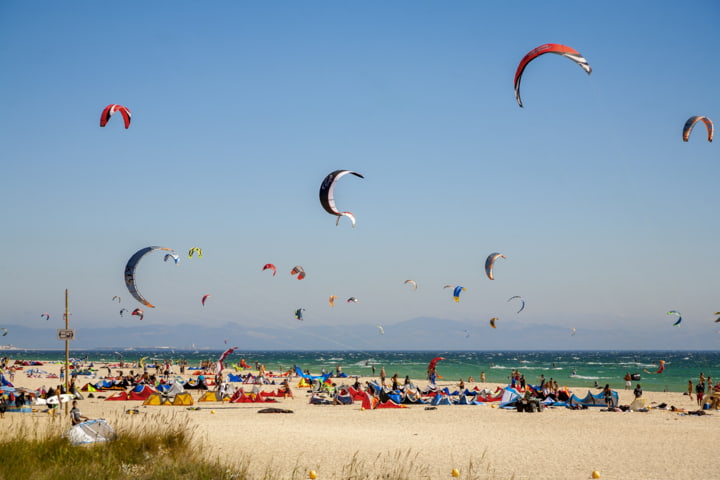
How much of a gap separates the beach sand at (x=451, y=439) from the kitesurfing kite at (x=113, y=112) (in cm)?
753

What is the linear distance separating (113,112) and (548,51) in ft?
37.9

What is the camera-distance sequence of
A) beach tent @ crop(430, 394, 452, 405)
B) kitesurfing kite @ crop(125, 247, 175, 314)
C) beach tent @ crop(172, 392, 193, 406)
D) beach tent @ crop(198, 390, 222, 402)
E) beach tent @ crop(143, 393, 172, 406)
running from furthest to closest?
beach tent @ crop(430, 394, 452, 405)
beach tent @ crop(198, 390, 222, 402)
beach tent @ crop(172, 392, 193, 406)
beach tent @ crop(143, 393, 172, 406)
kitesurfing kite @ crop(125, 247, 175, 314)

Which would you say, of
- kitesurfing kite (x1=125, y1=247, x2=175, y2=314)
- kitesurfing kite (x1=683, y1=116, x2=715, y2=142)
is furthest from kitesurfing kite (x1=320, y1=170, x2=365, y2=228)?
kitesurfing kite (x1=683, y1=116, x2=715, y2=142)

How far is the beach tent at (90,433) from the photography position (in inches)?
358

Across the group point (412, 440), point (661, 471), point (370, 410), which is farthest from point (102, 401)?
point (661, 471)

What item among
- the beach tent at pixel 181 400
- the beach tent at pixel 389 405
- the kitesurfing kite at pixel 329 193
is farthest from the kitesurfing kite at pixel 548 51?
the beach tent at pixel 181 400

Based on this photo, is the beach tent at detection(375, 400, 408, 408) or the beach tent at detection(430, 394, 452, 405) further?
the beach tent at detection(430, 394, 452, 405)

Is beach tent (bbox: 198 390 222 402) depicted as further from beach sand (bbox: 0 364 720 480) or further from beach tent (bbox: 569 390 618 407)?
beach tent (bbox: 569 390 618 407)

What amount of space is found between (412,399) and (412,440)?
382 inches

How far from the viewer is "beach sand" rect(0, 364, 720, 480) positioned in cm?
1123

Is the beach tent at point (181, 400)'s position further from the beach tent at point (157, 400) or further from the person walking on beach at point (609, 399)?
the person walking on beach at point (609, 399)

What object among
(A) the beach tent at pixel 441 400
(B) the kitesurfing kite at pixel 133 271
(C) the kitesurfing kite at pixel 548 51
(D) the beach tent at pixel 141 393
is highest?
(C) the kitesurfing kite at pixel 548 51

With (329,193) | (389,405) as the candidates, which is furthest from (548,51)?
(389,405)

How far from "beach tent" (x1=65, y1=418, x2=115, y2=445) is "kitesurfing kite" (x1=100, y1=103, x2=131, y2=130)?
9.16 meters
